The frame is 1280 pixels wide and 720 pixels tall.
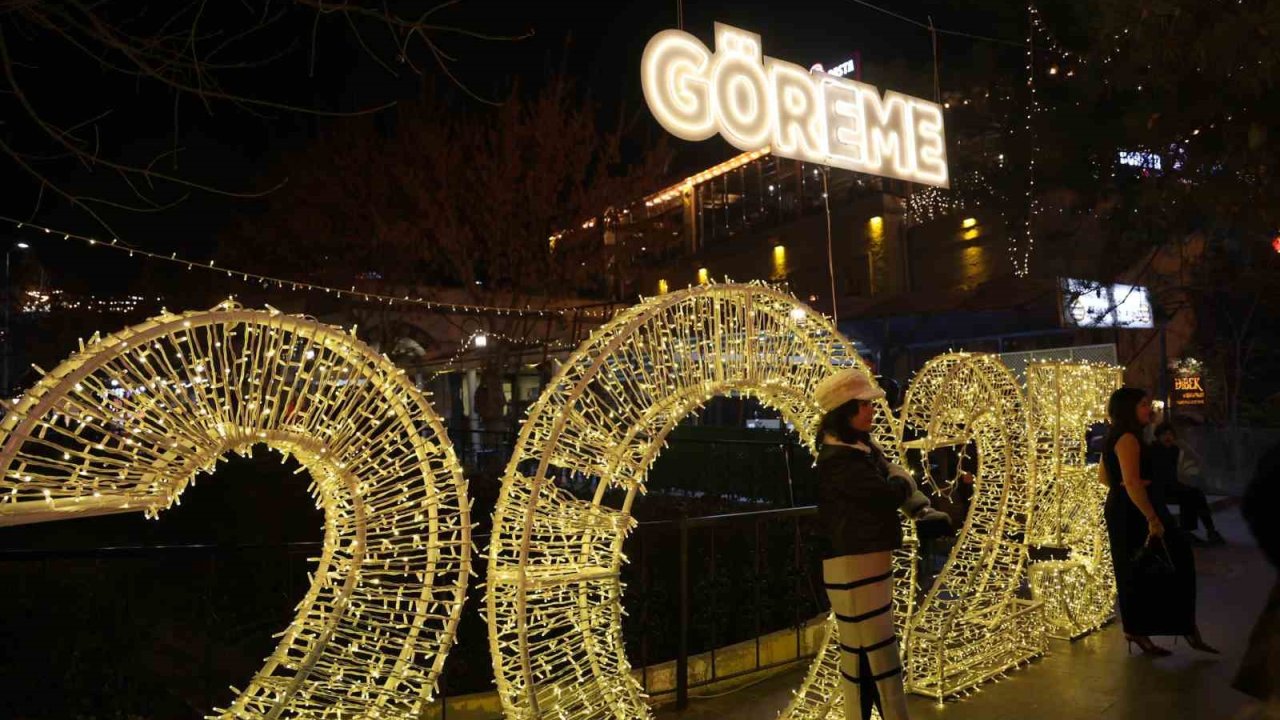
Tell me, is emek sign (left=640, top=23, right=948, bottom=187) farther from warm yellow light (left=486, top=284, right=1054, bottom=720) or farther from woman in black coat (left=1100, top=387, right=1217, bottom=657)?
woman in black coat (left=1100, top=387, right=1217, bottom=657)

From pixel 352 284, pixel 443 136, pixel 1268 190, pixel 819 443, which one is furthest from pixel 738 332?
pixel 352 284

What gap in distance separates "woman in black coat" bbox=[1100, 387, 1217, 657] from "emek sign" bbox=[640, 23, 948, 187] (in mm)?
3465

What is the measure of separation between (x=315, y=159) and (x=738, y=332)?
42.3ft

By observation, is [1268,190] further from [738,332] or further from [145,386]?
[145,386]

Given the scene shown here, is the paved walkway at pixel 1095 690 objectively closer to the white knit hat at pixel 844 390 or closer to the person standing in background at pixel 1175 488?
the person standing in background at pixel 1175 488

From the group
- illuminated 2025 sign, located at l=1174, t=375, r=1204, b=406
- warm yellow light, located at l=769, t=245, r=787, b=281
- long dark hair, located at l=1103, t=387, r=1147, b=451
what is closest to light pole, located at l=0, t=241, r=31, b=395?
long dark hair, located at l=1103, t=387, r=1147, b=451

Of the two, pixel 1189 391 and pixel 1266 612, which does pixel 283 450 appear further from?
pixel 1189 391

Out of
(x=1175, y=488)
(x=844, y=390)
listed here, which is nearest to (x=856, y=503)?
(x=844, y=390)

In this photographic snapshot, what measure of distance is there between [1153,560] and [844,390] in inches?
124

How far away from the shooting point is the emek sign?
6.58 meters

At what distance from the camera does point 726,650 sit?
18.0 feet

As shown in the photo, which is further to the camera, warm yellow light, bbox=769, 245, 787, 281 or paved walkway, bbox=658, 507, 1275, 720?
warm yellow light, bbox=769, 245, 787, 281

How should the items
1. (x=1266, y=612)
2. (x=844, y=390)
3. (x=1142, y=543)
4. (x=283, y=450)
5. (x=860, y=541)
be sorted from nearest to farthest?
(x=1266, y=612), (x=283, y=450), (x=860, y=541), (x=844, y=390), (x=1142, y=543)

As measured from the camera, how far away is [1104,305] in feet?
44.9
